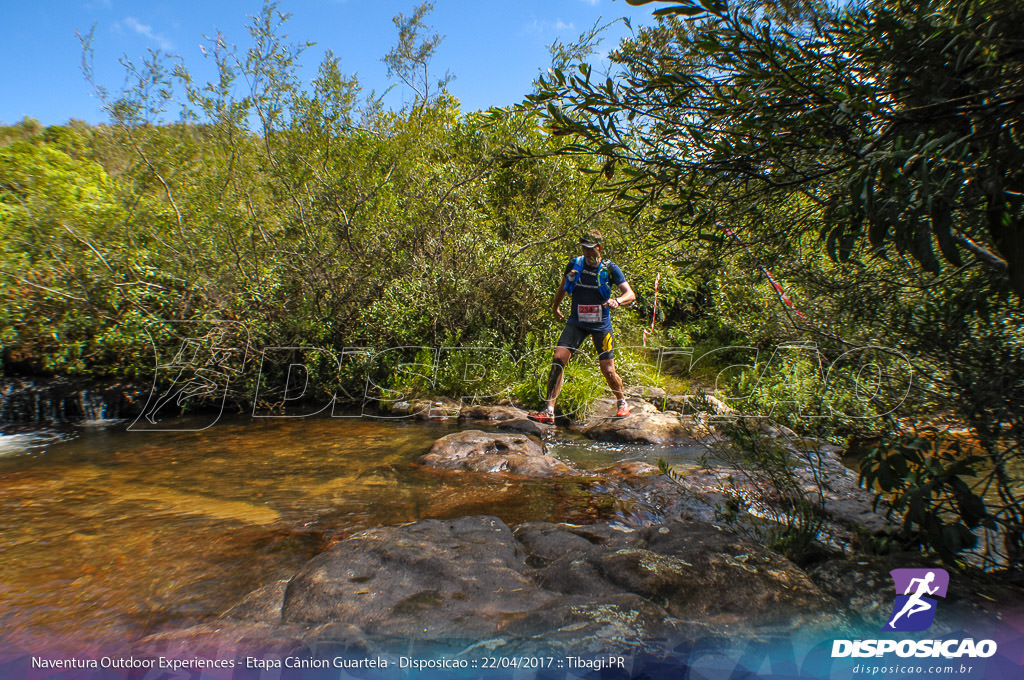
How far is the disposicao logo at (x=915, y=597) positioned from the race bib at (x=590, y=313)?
510 cm

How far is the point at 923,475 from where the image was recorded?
270 cm

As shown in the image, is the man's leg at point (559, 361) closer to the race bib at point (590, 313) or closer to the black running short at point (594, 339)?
the black running short at point (594, 339)

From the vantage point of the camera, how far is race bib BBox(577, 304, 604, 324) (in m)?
7.53

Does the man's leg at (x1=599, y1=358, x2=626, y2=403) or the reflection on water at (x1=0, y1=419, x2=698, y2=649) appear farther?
the man's leg at (x1=599, y1=358, x2=626, y2=403)

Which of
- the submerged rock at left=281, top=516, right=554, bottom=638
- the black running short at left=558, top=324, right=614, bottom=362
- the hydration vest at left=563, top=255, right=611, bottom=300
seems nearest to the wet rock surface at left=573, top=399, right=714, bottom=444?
the black running short at left=558, top=324, right=614, bottom=362

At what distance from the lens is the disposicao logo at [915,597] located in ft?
7.77

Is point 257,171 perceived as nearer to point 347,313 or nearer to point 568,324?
point 347,313

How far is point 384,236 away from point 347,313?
139 centimetres

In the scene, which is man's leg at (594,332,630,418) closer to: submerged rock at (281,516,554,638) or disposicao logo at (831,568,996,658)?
submerged rock at (281,516,554,638)

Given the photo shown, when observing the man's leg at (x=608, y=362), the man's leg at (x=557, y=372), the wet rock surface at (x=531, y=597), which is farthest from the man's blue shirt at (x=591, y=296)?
the wet rock surface at (x=531, y=597)

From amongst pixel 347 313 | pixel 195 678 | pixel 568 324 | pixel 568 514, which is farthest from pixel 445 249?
pixel 195 678

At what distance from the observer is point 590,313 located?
24.8 feet

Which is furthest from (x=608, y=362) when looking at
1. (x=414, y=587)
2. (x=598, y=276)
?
(x=414, y=587)

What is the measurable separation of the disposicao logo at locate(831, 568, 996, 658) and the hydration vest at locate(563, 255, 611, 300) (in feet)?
16.8
